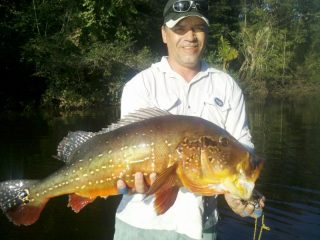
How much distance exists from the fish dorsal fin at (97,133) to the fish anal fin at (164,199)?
1.76ft

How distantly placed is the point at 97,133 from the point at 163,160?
59 centimetres

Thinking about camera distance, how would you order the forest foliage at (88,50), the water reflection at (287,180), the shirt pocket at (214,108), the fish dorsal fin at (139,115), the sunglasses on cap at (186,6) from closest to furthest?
the fish dorsal fin at (139,115) < the shirt pocket at (214,108) < the sunglasses on cap at (186,6) < the water reflection at (287,180) < the forest foliage at (88,50)

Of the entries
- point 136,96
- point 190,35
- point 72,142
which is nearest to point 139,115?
point 136,96

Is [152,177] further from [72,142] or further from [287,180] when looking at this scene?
[287,180]

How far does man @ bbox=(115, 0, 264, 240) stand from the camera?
3.42 meters

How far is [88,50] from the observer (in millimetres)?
30453

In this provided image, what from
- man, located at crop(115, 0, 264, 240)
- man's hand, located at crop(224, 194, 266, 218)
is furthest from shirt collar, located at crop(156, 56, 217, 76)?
man's hand, located at crop(224, 194, 266, 218)

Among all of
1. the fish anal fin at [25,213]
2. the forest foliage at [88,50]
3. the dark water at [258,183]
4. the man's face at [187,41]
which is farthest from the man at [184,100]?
the forest foliage at [88,50]

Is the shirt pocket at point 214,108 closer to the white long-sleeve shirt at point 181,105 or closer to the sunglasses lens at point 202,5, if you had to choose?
the white long-sleeve shirt at point 181,105

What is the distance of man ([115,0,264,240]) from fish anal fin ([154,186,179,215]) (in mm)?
316

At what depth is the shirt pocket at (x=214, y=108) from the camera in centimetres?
357

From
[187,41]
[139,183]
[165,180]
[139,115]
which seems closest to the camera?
[165,180]

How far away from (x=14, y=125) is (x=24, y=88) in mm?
7215

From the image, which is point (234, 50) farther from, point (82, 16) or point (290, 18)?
point (82, 16)
